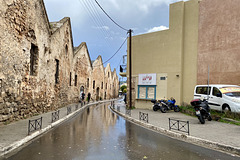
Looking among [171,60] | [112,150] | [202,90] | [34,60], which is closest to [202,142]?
[112,150]

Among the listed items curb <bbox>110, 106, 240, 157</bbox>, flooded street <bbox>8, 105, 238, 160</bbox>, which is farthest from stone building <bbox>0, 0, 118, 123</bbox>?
curb <bbox>110, 106, 240, 157</bbox>

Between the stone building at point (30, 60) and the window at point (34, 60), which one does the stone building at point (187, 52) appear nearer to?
the stone building at point (30, 60)

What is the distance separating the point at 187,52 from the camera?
1461 centimetres

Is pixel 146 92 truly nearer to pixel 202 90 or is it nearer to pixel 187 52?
pixel 187 52

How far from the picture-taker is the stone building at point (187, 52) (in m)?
12.1

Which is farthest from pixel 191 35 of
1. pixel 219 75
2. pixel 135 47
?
pixel 135 47

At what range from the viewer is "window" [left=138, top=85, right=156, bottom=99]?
635 inches

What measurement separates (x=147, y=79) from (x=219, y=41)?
6849 mm

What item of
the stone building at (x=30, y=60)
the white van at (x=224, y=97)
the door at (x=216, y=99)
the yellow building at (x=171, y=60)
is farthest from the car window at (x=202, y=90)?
the stone building at (x=30, y=60)

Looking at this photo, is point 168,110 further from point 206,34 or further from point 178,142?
point 178,142

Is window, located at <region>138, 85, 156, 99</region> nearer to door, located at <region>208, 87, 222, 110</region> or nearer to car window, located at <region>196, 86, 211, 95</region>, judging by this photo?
car window, located at <region>196, 86, 211, 95</region>

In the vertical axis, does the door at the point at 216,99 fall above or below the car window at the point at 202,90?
below

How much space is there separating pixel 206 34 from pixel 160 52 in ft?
13.6

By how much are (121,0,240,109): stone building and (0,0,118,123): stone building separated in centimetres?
773
